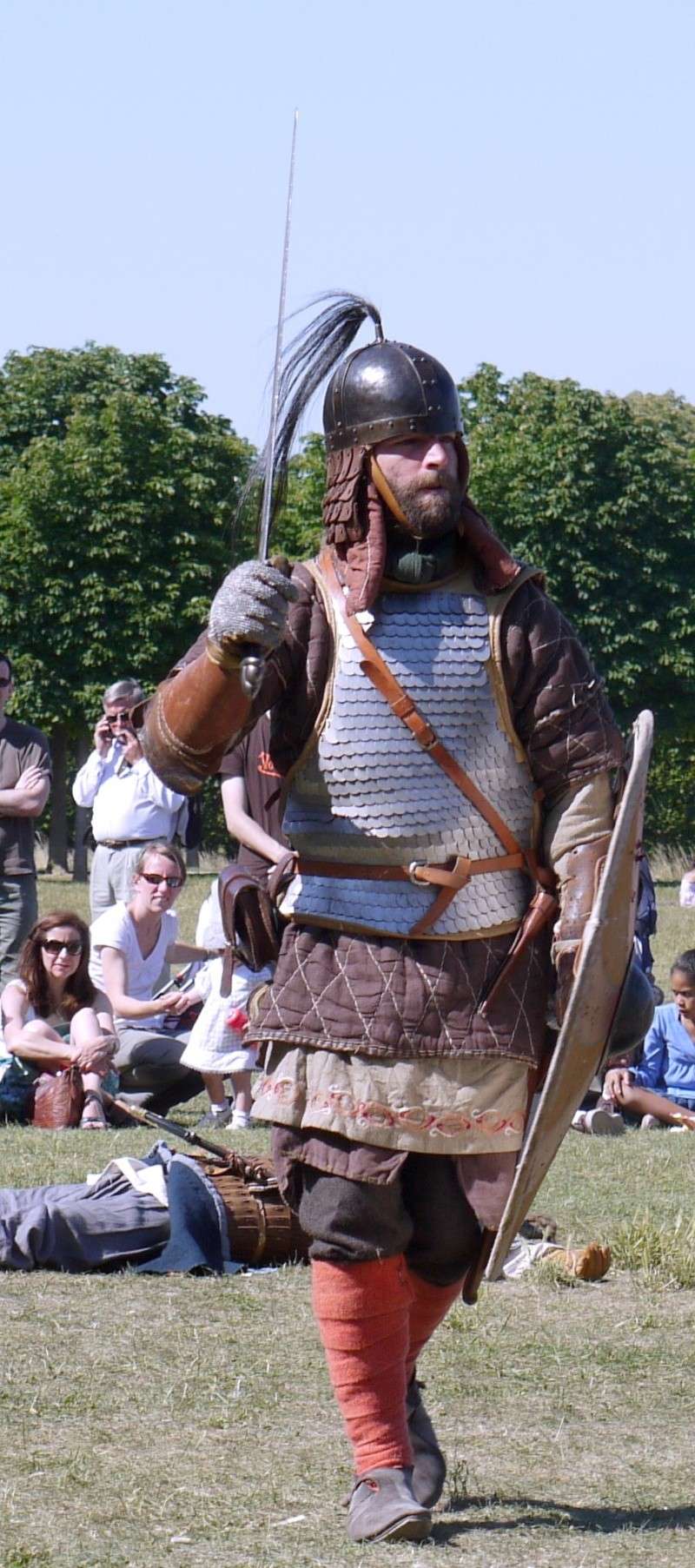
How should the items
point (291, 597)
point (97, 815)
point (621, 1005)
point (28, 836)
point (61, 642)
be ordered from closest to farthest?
point (291, 597) → point (621, 1005) → point (28, 836) → point (97, 815) → point (61, 642)

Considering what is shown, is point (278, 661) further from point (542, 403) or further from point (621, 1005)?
point (542, 403)

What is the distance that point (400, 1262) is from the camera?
3477 millimetres

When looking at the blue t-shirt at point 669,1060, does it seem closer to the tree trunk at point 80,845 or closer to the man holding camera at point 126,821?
the man holding camera at point 126,821

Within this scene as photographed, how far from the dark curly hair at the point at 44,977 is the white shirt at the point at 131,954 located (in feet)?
1.72

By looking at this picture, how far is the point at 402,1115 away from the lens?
342 cm

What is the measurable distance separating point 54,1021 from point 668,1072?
8.49ft

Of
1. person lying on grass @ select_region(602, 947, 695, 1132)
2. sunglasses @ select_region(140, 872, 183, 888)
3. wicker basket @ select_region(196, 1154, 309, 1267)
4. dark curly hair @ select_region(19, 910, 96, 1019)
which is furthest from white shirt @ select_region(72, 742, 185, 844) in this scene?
wicker basket @ select_region(196, 1154, 309, 1267)

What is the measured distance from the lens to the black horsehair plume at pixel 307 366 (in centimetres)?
370

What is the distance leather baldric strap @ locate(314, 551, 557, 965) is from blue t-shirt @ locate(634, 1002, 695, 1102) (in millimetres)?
5036

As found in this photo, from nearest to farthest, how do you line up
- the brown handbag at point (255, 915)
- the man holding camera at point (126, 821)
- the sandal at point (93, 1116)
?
1. the brown handbag at point (255, 915)
2. the sandal at point (93, 1116)
3. the man holding camera at point (126, 821)

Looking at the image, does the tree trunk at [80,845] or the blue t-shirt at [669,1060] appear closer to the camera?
the blue t-shirt at [669,1060]

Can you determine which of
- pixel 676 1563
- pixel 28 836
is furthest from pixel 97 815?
pixel 676 1563

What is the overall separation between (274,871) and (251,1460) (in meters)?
1.13

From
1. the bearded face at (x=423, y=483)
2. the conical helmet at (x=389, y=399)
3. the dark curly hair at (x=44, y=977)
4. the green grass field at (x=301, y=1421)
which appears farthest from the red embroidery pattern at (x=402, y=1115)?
the dark curly hair at (x=44, y=977)
